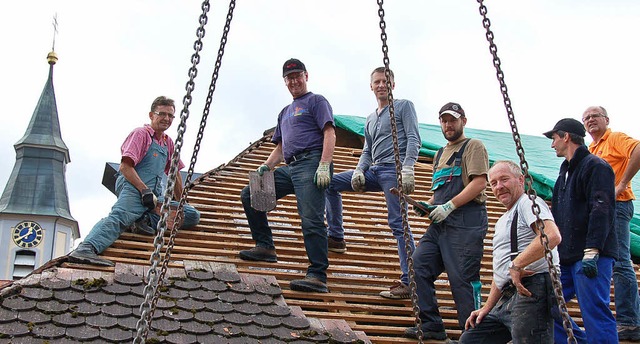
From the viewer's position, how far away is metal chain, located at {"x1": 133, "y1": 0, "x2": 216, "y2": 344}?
3.23 metres

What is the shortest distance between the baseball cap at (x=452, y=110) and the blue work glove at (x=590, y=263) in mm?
1147

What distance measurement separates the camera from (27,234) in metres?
45.0

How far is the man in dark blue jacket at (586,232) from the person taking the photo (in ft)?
12.8

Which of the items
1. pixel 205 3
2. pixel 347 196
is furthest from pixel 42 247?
pixel 205 3

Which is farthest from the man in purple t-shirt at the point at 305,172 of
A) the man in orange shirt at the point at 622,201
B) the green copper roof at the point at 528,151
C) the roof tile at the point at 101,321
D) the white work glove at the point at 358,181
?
the green copper roof at the point at 528,151

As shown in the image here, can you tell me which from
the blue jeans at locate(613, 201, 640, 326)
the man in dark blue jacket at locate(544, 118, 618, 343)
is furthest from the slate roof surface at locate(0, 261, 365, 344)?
the blue jeans at locate(613, 201, 640, 326)

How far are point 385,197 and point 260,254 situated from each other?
38.3 inches

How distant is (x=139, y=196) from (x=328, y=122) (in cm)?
138

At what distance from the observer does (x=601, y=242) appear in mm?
3994

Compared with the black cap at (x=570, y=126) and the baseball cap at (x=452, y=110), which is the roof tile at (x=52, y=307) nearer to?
the baseball cap at (x=452, y=110)

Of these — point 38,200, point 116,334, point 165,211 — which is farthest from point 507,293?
point 38,200

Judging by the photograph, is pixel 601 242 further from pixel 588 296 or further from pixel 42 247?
pixel 42 247

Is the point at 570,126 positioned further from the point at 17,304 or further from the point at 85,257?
the point at 17,304

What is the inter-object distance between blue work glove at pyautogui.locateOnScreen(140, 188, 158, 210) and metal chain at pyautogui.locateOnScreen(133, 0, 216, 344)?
1.61m
